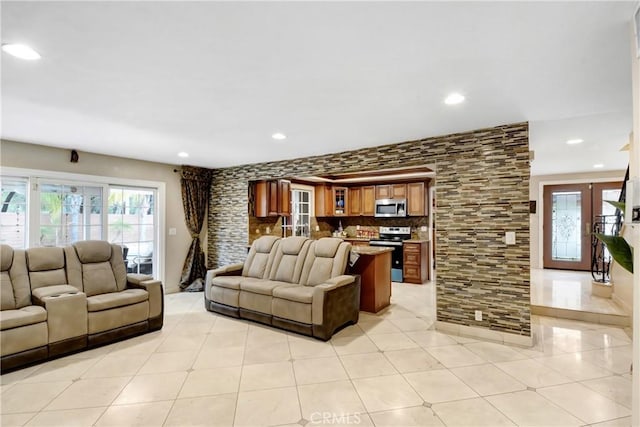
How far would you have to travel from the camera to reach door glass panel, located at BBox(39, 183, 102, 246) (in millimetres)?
4242

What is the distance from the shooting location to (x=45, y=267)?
3453 millimetres

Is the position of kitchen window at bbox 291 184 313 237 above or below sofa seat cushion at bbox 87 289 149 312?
above

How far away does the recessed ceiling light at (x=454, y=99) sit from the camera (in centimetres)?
252

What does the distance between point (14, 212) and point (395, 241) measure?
20.7 ft

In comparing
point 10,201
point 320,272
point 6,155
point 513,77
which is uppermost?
point 513,77

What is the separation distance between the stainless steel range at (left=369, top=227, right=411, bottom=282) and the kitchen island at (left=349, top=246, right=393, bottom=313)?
6.64 feet

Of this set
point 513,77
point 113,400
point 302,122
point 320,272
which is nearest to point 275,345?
point 320,272

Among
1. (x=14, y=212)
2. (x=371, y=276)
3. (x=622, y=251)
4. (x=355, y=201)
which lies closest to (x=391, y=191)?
(x=355, y=201)

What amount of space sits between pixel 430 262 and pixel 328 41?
6032 mm

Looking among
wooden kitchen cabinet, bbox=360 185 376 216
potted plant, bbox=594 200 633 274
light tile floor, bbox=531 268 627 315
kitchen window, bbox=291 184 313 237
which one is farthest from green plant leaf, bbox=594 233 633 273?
kitchen window, bbox=291 184 313 237

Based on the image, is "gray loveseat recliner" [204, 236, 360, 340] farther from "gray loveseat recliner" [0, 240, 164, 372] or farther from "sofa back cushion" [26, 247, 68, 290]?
"sofa back cushion" [26, 247, 68, 290]

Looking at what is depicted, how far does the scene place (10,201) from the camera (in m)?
3.96

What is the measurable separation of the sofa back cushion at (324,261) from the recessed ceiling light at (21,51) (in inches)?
131

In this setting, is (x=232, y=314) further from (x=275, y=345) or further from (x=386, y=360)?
(x=386, y=360)
